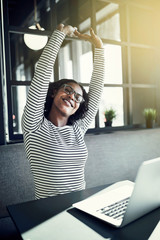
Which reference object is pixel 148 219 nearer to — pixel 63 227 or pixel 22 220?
pixel 63 227

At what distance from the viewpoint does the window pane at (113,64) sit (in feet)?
9.52

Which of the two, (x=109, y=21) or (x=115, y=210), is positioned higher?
(x=109, y=21)

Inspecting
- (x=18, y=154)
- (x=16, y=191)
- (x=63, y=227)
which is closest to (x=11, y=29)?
(x=18, y=154)

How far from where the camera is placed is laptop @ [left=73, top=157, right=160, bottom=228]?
0.75 meters

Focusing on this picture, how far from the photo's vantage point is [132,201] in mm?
750

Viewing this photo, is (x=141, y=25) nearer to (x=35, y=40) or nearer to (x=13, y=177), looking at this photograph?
(x=35, y=40)

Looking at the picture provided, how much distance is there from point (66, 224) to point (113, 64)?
2.46m

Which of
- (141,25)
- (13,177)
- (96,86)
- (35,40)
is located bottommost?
(13,177)

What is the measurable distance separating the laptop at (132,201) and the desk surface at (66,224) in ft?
0.08

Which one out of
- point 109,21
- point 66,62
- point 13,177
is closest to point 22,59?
point 66,62

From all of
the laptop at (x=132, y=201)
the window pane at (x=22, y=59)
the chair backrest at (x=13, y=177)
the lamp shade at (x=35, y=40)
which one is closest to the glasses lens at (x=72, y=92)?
the laptop at (x=132, y=201)

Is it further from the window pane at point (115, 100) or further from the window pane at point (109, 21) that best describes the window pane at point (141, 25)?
the window pane at point (115, 100)

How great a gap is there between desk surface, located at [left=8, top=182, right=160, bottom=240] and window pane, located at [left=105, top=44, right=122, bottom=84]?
217cm

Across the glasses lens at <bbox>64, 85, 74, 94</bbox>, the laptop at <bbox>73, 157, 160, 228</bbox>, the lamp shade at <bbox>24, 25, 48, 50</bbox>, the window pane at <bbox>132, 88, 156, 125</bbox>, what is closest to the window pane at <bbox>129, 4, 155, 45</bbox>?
the window pane at <bbox>132, 88, 156, 125</bbox>
